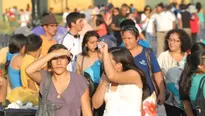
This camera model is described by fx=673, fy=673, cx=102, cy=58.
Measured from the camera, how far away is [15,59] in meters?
9.12

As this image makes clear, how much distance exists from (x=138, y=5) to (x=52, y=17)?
3822cm

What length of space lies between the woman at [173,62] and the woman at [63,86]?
2.19m

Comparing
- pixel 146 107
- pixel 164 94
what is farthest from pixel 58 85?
pixel 164 94

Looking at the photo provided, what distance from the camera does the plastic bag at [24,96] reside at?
7.77 meters

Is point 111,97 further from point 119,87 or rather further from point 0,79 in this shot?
point 0,79

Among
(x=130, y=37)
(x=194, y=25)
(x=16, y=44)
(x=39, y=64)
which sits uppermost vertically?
(x=130, y=37)

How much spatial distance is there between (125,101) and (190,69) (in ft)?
3.34

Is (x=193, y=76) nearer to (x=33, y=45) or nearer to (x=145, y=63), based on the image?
(x=145, y=63)

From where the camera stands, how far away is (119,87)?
6.52 metres

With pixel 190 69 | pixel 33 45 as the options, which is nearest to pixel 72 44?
pixel 33 45

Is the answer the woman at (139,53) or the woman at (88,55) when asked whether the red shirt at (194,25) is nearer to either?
the woman at (88,55)

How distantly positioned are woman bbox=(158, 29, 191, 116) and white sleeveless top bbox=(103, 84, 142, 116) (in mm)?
1937

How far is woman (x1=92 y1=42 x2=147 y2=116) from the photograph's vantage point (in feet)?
20.9

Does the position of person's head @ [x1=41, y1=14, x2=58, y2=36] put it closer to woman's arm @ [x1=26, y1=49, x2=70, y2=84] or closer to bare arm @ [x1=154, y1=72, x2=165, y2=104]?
bare arm @ [x1=154, y1=72, x2=165, y2=104]
